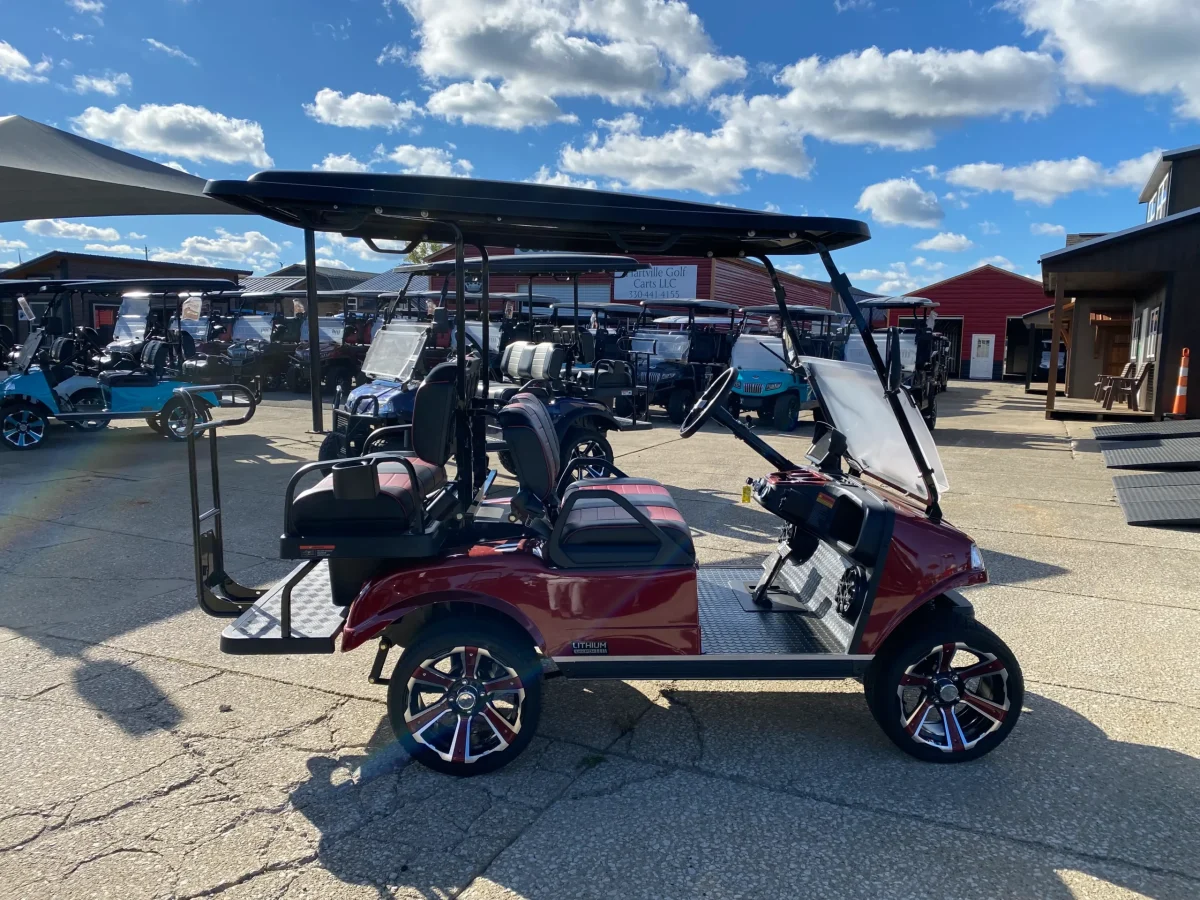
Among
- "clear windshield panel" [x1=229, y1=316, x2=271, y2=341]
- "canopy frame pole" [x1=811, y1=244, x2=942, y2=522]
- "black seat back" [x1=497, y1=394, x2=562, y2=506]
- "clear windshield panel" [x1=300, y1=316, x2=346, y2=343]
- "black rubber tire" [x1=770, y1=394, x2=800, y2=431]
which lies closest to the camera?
"canopy frame pole" [x1=811, y1=244, x2=942, y2=522]

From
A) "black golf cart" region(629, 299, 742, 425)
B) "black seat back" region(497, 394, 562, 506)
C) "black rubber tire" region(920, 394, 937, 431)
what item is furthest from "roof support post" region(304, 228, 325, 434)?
"black rubber tire" region(920, 394, 937, 431)

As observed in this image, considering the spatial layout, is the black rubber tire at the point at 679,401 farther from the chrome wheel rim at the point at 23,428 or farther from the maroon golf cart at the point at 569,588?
the maroon golf cart at the point at 569,588

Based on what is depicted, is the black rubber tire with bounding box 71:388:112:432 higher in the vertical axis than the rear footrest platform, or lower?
higher

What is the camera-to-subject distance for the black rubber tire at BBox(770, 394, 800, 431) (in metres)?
14.4

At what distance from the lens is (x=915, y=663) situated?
3.18m

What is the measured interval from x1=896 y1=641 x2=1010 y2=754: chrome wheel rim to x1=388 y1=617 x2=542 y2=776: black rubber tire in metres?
1.43

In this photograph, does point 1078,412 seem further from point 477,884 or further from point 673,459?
point 477,884

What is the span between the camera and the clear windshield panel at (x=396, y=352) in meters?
8.79

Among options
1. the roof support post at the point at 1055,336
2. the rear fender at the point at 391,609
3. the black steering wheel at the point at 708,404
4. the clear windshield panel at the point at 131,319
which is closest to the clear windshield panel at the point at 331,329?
the clear windshield panel at the point at 131,319

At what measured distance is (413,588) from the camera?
3.15 metres

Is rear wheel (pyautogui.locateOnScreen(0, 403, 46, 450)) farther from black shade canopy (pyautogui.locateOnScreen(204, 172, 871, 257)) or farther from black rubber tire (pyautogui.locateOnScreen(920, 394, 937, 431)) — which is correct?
black rubber tire (pyautogui.locateOnScreen(920, 394, 937, 431))

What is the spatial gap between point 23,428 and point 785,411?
11.5 metres

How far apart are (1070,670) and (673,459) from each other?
6.75 m

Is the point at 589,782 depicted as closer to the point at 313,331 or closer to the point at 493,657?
the point at 493,657
